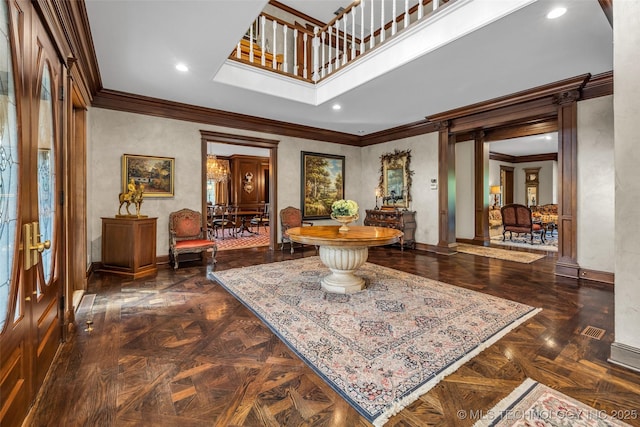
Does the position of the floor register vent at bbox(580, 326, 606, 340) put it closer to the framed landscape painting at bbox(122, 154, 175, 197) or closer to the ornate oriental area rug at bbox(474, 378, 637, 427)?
the ornate oriental area rug at bbox(474, 378, 637, 427)

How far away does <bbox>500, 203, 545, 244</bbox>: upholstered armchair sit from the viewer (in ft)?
23.7

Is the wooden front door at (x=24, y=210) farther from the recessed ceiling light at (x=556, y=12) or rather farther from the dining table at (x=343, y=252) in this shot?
the recessed ceiling light at (x=556, y=12)

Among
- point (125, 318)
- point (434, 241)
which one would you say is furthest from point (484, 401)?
point (434, 241)

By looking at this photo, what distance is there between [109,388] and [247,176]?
→ 32.6ft

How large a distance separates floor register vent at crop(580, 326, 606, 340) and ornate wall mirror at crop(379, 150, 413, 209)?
4511 millimetres

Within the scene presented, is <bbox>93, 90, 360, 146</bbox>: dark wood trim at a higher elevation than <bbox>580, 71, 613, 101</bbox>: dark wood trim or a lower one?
higher

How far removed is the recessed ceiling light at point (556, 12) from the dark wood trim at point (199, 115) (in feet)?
15.6

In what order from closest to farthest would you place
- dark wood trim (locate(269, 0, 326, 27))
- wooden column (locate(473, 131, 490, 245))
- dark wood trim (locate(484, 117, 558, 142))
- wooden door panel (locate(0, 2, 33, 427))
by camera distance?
wooden door panel (locate(0, 2, 33, 427)) → dark wood trim (locate(269, 0, 326, 27)) → dark wood trim (locate(484, 117, 558, 142)) → wooden column (locate(473, 131, 490, 245))

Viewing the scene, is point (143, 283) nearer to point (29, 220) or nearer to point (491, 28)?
point (29, 220)

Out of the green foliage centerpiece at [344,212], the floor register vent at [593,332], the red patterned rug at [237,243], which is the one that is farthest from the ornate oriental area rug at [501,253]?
the red patterned rug at [237,243]

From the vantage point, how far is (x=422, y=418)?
1.52 meters

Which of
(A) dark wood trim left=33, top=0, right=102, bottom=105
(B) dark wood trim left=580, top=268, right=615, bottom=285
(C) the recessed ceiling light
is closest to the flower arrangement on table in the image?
(C) the recessed ceiling light

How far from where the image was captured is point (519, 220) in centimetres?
739

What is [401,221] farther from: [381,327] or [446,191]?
[381,327]
